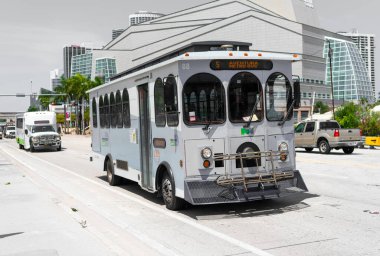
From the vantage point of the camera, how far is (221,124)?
352 inches

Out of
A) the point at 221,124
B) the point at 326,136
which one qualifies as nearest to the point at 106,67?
the point at 326,136

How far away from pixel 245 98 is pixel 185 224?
9.11ft

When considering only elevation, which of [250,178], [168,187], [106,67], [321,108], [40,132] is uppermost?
[106,67]

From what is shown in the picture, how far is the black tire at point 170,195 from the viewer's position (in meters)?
9.31

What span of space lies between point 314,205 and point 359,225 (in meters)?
1.94

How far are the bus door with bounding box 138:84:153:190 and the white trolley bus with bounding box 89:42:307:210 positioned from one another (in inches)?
13.4

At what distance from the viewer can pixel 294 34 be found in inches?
4446

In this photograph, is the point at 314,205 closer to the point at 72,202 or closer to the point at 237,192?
the point at 237,192

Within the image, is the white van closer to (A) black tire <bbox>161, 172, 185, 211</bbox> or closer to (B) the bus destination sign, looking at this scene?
(A) black tire <bbox>161, 172, 185, 211</bbox>

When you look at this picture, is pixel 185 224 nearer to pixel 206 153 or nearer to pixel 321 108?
pixel 206 153

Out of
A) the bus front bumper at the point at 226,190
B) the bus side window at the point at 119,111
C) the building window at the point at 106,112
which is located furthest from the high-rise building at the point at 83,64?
the bus front bumper at the point at 226,190

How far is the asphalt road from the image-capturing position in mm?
6582

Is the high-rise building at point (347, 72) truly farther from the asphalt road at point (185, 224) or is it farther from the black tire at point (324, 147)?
the asphalt road at point (185, 224)

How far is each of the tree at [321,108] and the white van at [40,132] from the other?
6785cm
